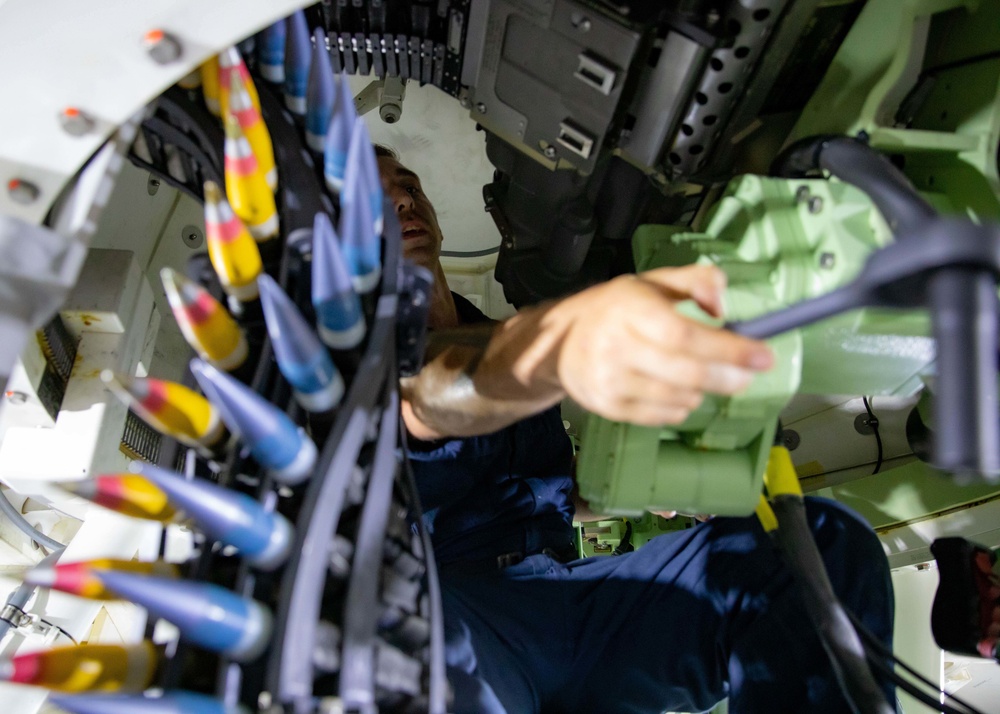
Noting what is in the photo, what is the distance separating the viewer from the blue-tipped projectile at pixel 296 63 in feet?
2.91

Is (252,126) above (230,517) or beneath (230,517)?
above

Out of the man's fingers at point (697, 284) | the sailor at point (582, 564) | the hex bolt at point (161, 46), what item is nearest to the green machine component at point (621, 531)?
the sailor at point (582, 564)

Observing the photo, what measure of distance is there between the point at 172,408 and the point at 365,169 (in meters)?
0.31

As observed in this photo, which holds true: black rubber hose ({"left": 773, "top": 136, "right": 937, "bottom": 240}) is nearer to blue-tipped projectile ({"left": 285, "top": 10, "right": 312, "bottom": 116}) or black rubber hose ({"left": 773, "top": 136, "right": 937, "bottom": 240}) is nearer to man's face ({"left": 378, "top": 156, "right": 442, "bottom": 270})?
blue-tipped projectile ({"left": 285, "top": 10, "right": 312, "bottom": 116})

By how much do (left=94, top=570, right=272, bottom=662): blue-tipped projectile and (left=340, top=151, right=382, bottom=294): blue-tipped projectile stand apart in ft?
1.13

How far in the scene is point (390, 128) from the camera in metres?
1.58

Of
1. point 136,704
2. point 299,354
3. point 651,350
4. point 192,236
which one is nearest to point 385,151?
point 192,236

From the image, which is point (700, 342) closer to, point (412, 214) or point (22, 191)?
point (22, 191)

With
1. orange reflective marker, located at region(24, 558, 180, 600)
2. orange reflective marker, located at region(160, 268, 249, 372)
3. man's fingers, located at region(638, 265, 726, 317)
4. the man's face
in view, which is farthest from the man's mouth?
orange reflective marker, located at region(24, 558, 180, 600)

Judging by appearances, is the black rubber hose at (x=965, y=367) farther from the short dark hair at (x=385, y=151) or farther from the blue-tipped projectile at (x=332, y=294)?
the short dark hair at (x=385, y=151)

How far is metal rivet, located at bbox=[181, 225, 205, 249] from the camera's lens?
53.9 inches

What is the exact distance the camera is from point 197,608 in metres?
0.53

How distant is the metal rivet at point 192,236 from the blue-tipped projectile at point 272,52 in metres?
0.53

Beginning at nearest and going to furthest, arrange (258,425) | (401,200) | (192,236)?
1. (258,425)
2. (192,236)
3. (401,200)
